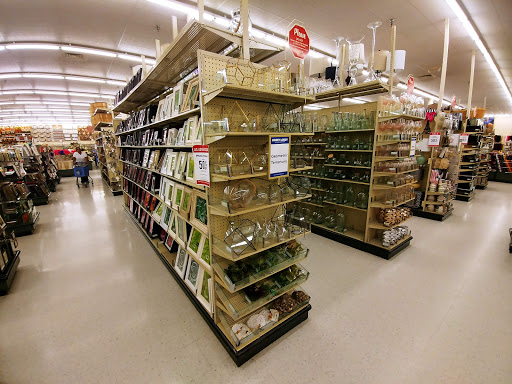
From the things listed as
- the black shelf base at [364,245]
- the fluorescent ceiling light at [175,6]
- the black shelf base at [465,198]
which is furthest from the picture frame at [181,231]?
the black shelf base at [465,198]

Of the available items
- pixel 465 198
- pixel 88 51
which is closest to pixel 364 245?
pixel 465 198

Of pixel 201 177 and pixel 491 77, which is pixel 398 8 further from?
pixel 491 77

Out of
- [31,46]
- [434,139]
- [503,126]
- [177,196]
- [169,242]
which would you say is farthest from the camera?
[503,126]

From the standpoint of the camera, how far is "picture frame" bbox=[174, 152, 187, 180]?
232 cm

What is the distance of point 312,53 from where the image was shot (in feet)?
21.2

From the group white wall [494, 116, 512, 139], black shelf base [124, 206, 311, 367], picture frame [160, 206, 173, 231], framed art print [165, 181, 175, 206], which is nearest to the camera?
black shelf base [124, 206, 311, 367]

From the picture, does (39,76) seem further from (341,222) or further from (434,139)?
(434,139)

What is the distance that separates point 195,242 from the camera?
2268 millimetres

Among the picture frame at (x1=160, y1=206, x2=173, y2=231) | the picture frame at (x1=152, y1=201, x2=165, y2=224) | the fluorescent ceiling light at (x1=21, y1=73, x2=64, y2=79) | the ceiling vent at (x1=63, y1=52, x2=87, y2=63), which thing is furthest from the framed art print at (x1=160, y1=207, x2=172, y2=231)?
the fluorescent ceiling light at (x1=21, y1=73, x2=64, y2=79)

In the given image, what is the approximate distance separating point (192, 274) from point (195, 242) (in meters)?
0.43

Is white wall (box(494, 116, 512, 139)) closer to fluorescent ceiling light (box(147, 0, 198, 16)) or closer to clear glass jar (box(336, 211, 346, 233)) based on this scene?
clear glass jar (box(336, 211, 346, 233))

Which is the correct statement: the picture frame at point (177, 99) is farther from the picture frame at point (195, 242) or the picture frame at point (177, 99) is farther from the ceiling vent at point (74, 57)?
the ceiling vent at point (74, 57)

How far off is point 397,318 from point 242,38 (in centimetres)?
295

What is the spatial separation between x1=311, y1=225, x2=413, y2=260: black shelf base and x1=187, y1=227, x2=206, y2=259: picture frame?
265 centimetres
